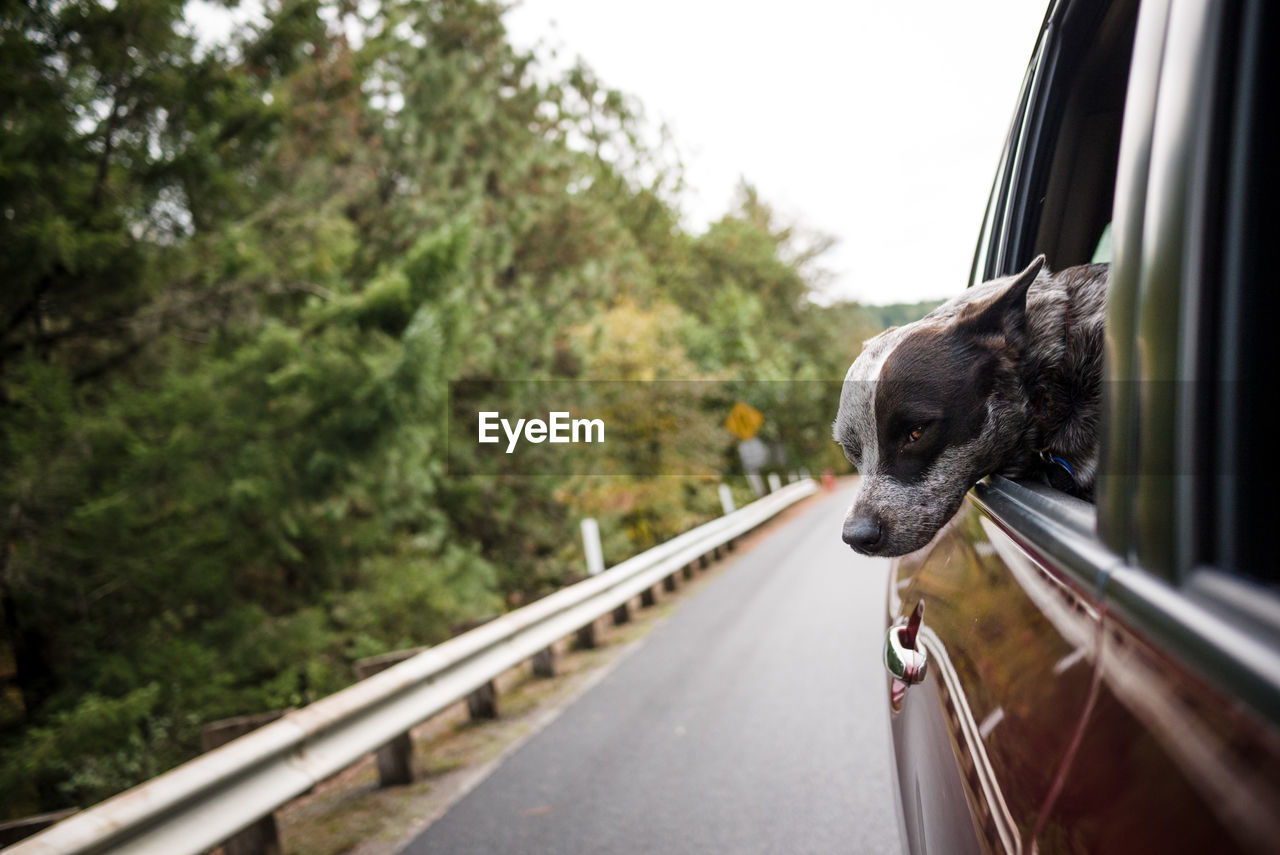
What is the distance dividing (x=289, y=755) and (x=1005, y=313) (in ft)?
10.6

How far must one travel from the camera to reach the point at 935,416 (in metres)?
1.68

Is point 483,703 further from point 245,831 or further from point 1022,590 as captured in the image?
point 1022,590

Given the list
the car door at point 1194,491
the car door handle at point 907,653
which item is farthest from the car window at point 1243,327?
the car door handle at point 907,653

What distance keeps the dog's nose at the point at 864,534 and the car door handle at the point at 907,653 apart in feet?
0.91

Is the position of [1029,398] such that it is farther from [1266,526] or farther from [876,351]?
[1266,526]

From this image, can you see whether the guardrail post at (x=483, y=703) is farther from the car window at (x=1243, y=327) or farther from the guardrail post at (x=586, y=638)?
the car window at (x=1243, y=327)

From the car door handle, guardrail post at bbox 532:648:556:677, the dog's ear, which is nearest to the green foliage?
guardrail post at bbox 532:648:556:677

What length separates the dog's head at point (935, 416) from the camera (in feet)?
5.41

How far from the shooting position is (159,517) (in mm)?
9312

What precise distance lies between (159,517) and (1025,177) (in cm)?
928

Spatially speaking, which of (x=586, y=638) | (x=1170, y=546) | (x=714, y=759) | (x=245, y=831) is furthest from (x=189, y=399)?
(x=1170, y=546)

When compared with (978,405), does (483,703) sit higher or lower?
lower

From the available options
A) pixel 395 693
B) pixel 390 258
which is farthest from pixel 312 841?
pixel 390 258

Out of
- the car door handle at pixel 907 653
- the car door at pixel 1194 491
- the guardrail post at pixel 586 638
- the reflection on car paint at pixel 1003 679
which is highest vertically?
the car door at pixel 1194 491
